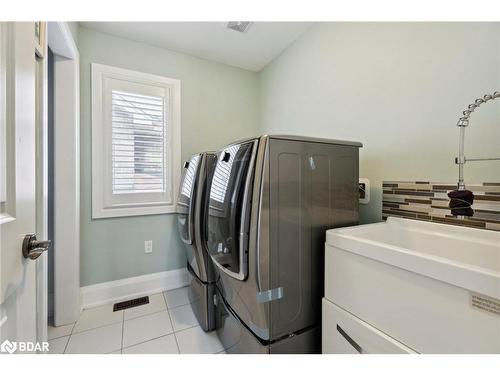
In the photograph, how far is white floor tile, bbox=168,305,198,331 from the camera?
5.54 feet

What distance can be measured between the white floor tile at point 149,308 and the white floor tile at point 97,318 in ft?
0.22

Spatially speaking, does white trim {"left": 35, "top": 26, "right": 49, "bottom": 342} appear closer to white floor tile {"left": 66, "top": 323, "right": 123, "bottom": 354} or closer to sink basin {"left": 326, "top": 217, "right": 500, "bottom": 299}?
white floor tile {"left": 66, "top": 323, "right": 123, "bottom": 354}

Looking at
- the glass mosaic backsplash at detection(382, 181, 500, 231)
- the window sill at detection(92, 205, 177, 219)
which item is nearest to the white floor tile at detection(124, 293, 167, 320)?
the window sill at detection(92, 205, 177, 219)

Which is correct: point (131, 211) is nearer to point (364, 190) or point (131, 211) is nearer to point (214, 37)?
point (214, 37)

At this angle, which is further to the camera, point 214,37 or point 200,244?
point 214,37

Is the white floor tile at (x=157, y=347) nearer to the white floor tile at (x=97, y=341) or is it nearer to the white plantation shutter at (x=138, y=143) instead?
the white floor tile at (x=97, y=341)

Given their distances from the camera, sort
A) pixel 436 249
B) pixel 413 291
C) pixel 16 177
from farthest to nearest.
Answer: pixel 436 249 → pixel 413 291 → pixel 16 177

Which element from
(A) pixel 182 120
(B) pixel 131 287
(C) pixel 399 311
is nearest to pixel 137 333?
(B) pixel 131 287

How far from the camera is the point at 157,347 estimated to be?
1.46m

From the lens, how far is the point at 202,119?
2385mm

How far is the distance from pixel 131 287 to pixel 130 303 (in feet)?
0.49

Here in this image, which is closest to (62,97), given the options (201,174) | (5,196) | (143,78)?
(143,78)

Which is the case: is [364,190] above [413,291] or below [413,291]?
above
